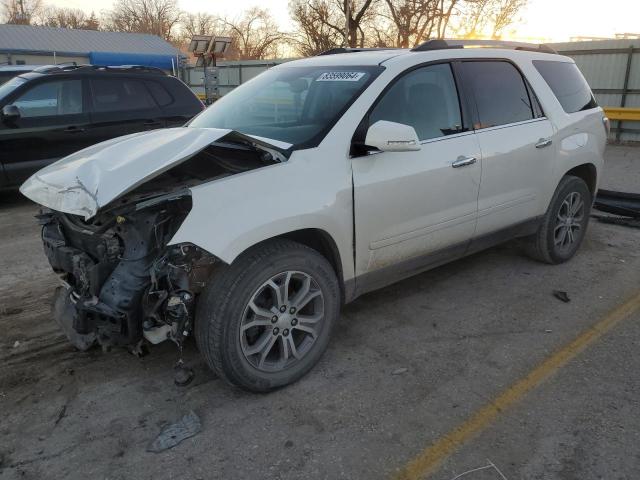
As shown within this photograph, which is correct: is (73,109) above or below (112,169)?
above

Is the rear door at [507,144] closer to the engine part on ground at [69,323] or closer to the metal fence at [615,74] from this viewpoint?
the engine part on ground at [69,323]

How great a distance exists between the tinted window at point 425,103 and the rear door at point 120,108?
543 cm

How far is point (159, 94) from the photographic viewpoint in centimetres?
838

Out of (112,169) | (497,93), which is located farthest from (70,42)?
(112,169)

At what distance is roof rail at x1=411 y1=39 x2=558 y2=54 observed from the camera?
401 cm

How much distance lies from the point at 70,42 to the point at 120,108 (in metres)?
42.9

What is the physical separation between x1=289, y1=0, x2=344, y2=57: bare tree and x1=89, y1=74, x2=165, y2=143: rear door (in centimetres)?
3022

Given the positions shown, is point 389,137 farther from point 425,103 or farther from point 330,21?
point 330,21

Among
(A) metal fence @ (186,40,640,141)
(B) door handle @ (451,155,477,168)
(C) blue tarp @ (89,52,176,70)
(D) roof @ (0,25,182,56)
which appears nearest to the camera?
(B) door handle @ (451,155,477,168)

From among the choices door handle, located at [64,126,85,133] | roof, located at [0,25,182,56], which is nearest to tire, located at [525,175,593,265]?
door handle, located at [64,126,85,133]

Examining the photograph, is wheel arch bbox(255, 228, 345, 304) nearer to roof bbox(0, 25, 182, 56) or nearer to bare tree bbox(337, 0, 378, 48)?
bare tree bbox(337, 0, 378, 48)

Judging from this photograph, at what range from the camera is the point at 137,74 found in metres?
8.24

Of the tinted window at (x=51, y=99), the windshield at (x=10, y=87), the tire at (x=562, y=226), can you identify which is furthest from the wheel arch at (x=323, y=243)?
the windshield at (x=10, y=87)

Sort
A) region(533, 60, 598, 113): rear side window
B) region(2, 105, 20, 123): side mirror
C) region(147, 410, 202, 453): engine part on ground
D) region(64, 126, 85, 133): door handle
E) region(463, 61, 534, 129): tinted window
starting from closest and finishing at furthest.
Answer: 1. region(147, 410, 202, 453): engine part on ground
2. region(463, 61, 534, 129): tinted window
3. region(533, 60, 598, 113): rear side window
4. region(2, 105, 20, 123): side mirror
5. region(64, 126, 85, 133): door handle
